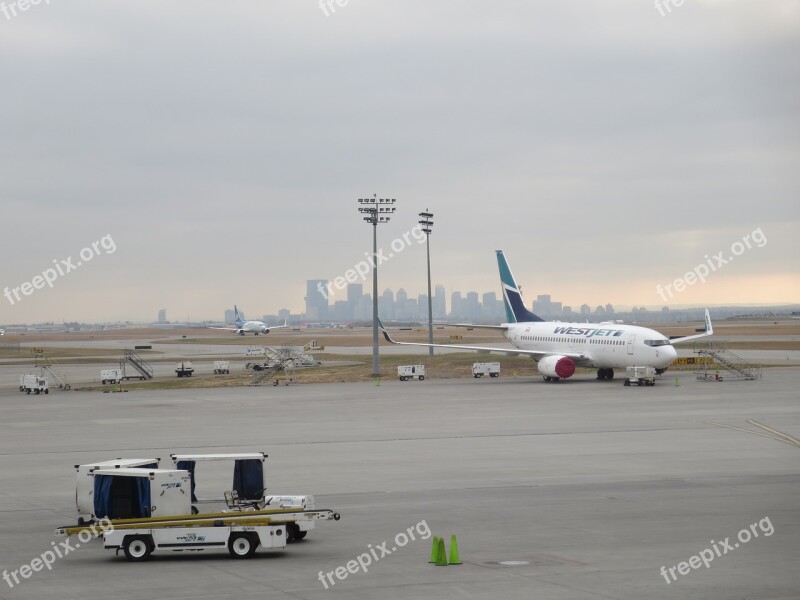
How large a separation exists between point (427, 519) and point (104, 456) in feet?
62.1

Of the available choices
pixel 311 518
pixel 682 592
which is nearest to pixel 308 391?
pixel 311 518

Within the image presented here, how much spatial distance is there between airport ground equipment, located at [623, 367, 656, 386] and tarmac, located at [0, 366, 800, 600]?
8012mm

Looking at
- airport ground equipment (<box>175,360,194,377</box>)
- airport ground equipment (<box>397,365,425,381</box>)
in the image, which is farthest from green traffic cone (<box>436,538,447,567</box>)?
airport ground equipment (<box>175,360,194,377</box>)

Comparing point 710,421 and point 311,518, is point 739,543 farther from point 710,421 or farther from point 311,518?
point 710,421

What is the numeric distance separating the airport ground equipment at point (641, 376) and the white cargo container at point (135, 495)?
5563 cm

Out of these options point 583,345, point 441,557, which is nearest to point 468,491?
point 441,557

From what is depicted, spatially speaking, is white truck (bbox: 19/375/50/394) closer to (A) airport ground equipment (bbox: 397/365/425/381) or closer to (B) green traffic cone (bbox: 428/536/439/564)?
(A) airport ground equipment (bbox: 397/365/425/381)

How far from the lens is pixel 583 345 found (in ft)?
274

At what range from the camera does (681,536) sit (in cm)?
2478

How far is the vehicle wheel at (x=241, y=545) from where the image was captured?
2339 cm

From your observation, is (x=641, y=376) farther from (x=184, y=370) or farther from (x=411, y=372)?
(x=184, y=370)

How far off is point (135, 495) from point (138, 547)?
1.82 m

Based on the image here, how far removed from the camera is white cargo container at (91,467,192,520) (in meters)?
25.1

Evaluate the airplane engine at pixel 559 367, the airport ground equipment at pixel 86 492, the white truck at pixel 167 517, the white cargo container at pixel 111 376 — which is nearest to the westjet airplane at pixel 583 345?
the airplane engine at pixel 559 367
